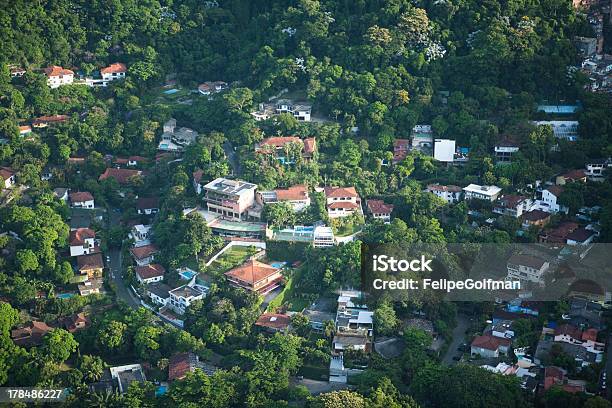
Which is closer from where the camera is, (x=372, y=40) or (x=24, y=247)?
(x=24, y=247)

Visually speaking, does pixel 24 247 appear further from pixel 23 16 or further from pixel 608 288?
pixel 608 288

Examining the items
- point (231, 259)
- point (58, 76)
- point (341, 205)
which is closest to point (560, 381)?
point (341, 205)

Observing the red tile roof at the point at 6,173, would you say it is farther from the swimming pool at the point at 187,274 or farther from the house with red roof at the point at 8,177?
the swimming pool at the point at 187,274

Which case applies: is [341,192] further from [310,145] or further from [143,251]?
[143,251]

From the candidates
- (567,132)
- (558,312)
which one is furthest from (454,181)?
(558,312)

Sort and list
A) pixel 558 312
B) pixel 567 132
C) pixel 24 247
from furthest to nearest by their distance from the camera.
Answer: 1. pixel 567 132
2. pixel 24 247
3. pixel 558 312

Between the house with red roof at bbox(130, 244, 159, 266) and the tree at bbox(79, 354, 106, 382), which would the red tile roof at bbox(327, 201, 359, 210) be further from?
the tree at bbox(79, 354, 106, 382)
